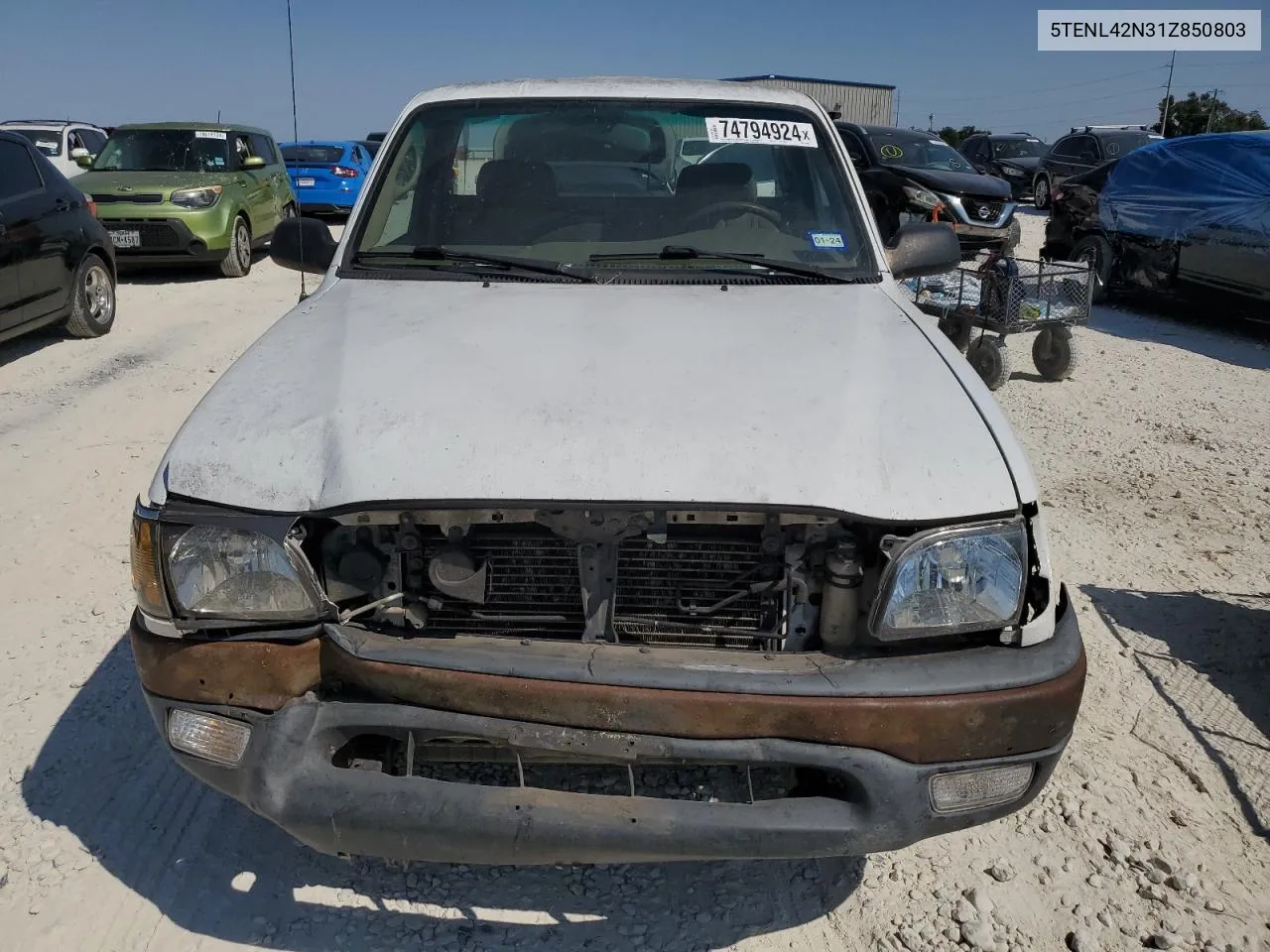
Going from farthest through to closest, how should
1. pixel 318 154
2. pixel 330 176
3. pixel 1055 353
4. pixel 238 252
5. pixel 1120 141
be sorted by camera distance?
pixel 1120 141 → pixel 318 154 → pixel 330 176 → pixel 238 252 → pixel 1055 353

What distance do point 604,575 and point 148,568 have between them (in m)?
0.94

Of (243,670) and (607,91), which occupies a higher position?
(607,91)

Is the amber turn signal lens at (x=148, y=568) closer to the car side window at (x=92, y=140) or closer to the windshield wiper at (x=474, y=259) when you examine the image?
the windshield wiper at (x=474, y=259)

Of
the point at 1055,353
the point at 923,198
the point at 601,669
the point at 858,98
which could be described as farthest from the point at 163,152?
the point at 858,98

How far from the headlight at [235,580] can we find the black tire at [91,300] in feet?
24.0

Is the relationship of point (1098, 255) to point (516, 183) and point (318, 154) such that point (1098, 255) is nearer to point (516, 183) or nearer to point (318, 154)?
point (516, 183)

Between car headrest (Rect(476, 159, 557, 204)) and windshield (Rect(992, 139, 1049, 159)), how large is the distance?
2372cm

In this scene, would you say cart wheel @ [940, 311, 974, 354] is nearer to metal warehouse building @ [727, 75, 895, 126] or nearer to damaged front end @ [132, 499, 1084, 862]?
damaged front end @ [132, 499, 1084, 862]

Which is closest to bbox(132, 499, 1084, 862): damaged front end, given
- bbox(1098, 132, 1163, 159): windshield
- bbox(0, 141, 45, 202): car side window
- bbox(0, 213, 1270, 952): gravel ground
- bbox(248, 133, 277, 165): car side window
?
bbox(0, 213, 1270, 952): gravel ground

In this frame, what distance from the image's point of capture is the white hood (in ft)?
6.75

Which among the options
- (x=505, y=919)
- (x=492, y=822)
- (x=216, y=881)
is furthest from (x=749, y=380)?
(x=216, y=881)

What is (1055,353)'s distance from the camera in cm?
766

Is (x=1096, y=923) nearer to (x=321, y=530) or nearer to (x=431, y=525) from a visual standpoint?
(x=431, y=525)

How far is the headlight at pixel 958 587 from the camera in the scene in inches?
80.9
